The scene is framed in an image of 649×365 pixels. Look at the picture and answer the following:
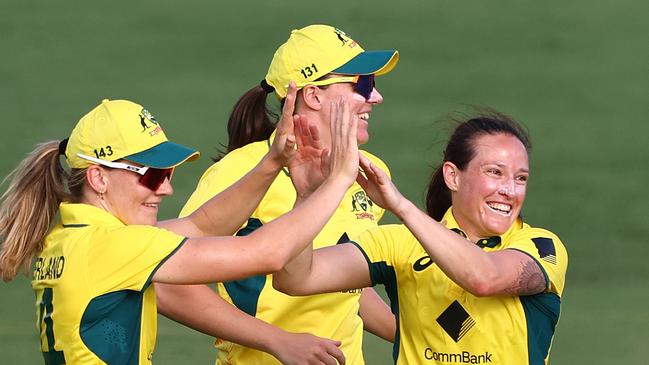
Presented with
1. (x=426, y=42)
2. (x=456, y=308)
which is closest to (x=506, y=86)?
(x=426, y=42)

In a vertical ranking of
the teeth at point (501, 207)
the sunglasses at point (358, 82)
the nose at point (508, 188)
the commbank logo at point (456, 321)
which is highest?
A: the sunglasses at point (358, 82)

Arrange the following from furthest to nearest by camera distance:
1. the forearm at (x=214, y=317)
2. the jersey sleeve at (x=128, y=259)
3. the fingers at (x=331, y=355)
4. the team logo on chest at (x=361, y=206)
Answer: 1. the team logo on chest at (x=361, y=206)
2. the forearm at (x=214, y=317)
3. the fingers at (x=331, y=355)
4. the jersey sleeve at (x=128, y=259)

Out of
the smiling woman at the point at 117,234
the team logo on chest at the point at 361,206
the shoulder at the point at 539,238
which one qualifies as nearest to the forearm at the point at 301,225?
the smiling woman at the point at 117,234

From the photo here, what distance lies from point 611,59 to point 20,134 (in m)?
4.31

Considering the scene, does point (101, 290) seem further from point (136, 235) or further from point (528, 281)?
point (528, 281)

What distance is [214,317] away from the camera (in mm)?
4441

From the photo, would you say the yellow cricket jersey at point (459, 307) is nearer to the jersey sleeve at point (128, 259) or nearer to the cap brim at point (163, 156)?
the cap brim at point (163, 156)

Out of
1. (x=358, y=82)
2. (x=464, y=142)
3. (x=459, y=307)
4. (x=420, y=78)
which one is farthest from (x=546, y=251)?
(x=420, y=78)

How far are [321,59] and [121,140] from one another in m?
0.99

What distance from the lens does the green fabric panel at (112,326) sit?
372cm

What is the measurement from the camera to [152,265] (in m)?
3.71

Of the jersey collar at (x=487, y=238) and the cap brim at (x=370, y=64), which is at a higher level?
the cap brim at (x=370, y=64)

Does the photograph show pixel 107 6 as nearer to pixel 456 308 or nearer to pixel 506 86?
pixel 506 86

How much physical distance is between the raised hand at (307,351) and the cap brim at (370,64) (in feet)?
3.00
